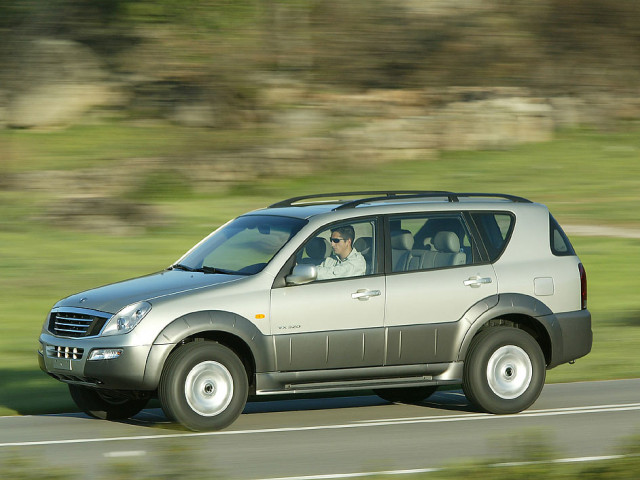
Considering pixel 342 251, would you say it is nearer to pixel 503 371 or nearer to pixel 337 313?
pixel 337 313

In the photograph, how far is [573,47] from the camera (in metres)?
39.5

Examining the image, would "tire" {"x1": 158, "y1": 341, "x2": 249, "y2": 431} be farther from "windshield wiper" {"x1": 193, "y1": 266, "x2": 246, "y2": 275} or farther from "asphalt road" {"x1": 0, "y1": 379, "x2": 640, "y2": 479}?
"windshield wiper" {"x1": 193, "y1": 266, "x2": 246, "y2": 275}

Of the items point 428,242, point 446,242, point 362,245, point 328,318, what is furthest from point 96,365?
point 446,242

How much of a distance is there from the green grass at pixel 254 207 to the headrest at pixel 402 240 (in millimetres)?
3158

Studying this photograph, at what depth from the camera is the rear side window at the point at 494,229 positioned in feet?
31.1

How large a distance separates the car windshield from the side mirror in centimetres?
24

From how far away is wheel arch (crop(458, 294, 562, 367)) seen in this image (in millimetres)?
9250

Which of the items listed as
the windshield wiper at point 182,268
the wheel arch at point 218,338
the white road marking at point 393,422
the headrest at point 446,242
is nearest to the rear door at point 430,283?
the headrest at point 446,242

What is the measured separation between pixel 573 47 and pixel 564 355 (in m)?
31.4

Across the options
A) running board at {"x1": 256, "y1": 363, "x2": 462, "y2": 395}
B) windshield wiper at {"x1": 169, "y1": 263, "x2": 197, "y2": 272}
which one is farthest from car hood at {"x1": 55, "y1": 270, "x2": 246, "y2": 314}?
running board at {"x1": 256, "y1": 363, "x2": 462, "y2": 395}

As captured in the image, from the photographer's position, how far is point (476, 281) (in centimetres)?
926

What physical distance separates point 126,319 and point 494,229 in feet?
9.98

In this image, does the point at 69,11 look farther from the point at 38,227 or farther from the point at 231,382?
the point at 231,382

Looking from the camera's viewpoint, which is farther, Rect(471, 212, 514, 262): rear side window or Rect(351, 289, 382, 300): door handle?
Rect(471, 212, 514, 262): rear side window
